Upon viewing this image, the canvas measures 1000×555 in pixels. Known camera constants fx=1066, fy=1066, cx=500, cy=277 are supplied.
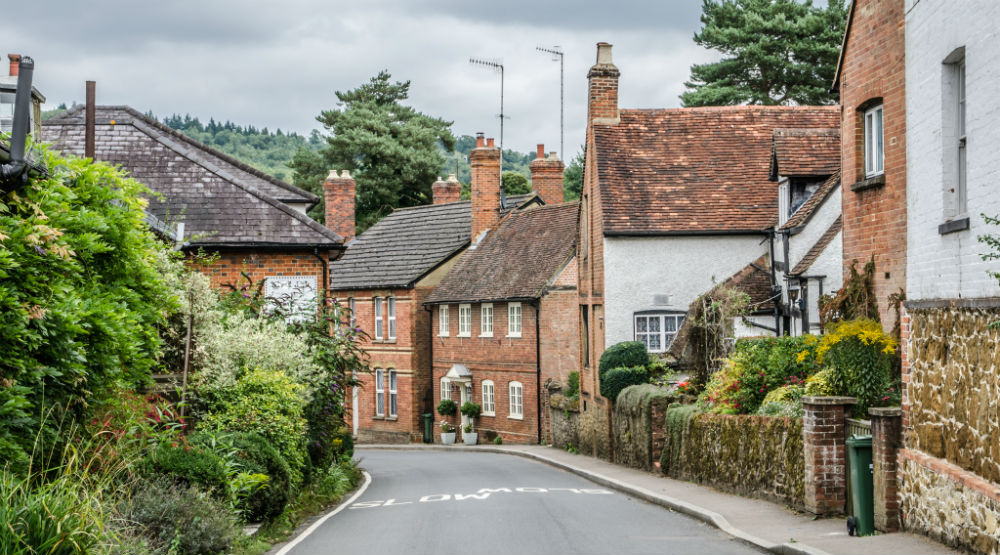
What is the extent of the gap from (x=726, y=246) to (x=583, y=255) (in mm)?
5321

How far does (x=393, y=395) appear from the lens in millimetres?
48750

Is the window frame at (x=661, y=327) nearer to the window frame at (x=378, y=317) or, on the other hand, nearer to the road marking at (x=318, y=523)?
the road marking at (x=318, y=523)

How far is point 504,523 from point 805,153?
16.2 metres

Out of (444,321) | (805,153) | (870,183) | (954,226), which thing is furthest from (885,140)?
(444,321)

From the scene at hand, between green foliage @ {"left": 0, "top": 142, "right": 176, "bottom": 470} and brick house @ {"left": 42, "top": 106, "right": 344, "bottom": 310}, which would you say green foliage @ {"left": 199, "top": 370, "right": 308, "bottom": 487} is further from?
brick house @ {"left": 42, "top": 106, "right": 344, "bottom": 310}

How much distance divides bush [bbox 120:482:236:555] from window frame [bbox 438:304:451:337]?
1316 inches

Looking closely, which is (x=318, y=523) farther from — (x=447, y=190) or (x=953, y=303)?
(x=447, y=190)

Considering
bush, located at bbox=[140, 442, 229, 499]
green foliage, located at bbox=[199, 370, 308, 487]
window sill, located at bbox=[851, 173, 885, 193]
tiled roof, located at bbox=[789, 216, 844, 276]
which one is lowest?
bush, located at bbox=[140, 442, 229, 499]

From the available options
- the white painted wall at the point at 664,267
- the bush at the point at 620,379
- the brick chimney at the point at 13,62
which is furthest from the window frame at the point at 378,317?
the brick chimney at the point at 13,62

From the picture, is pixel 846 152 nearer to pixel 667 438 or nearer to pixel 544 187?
pixel 667 438

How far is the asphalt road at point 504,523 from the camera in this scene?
44.8 feet

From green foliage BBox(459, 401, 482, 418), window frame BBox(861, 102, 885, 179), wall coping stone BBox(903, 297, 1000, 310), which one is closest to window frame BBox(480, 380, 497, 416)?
green foliage BBox(459, 401, 482, 418)

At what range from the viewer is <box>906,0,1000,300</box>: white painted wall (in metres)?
11.2

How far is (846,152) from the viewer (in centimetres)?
1906
